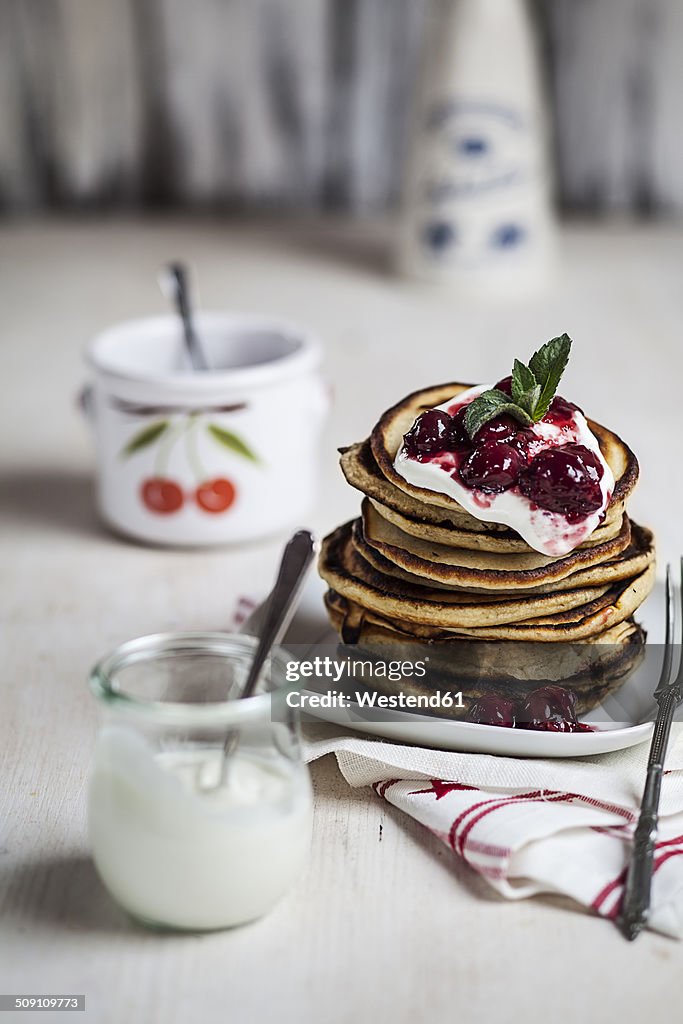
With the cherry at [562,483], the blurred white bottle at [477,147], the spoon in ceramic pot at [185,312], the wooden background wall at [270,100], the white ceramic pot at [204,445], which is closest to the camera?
the cherry at [562,483]

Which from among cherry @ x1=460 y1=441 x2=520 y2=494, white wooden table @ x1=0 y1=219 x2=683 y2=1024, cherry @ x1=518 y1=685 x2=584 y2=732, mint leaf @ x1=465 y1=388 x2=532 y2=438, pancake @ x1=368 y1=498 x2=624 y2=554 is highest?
mint leaf @ x1=465 y1=388 x2=532 y2=438

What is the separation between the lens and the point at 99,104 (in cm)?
267

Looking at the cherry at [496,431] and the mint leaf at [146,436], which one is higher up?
the cherry at [496,431]

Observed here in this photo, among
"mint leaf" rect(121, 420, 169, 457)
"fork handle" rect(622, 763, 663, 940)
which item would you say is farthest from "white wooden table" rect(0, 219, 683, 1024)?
"mint leaf" rect(121, 420, 169, 457)

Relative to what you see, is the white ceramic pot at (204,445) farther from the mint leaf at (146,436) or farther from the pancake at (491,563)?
the pancake at (491,563)

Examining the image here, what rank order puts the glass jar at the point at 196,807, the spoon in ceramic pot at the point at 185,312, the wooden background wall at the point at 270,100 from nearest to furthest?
the glass jar at the point at 196,807 < the spoon in ceramic pot at the point at 185,312 < the wooden background wall at the point at 270,100

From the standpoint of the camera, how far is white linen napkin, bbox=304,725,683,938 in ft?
2.43

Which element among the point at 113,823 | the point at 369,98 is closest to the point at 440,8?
the point at 369,98

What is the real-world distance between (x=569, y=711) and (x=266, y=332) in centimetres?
68

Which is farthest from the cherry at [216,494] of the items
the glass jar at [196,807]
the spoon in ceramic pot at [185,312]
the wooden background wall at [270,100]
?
the wooden background wall at [270,100]

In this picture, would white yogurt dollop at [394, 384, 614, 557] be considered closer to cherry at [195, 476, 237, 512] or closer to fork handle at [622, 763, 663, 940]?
fork handle at [622, 763, 663, 940]

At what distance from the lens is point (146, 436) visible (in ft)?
4.16

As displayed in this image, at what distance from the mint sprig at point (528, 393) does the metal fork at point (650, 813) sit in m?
0.22

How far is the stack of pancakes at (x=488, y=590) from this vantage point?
0.85 m
